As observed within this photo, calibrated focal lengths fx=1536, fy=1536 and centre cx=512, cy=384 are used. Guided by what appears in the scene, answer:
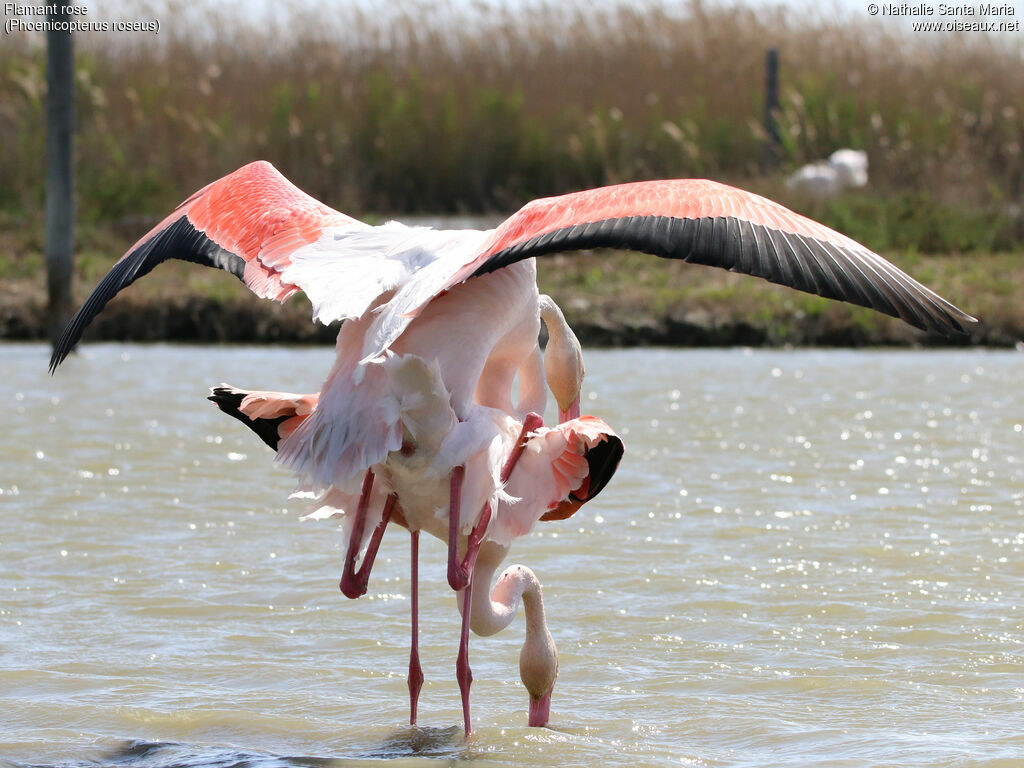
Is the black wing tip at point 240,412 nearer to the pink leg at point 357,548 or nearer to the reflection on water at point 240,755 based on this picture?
the pink leg at point 357,548

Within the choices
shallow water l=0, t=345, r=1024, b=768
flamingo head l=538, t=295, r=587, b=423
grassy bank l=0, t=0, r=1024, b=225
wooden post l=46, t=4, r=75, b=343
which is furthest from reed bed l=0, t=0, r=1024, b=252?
flamingo head l=538, t=295, r=587, b=423

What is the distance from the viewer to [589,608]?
15.3ft

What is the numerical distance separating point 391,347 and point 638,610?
1.38 m

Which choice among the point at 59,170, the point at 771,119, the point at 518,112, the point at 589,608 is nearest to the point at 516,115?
the point at 518,112

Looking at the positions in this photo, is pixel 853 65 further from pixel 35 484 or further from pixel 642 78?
pixel 35 484

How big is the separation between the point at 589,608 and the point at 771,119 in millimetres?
9765

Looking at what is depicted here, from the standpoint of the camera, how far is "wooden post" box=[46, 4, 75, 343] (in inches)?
367

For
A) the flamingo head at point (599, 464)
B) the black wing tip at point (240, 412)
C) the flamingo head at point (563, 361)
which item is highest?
the flamingo head at point (563, 361)

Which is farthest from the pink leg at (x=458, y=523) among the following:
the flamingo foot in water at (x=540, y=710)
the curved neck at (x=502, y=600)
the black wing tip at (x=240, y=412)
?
the black wing tip at (x=240, y=412)

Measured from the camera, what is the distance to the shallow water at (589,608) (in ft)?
11.9

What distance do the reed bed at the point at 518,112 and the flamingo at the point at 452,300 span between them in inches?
333

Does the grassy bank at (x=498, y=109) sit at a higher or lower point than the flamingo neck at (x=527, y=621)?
higher

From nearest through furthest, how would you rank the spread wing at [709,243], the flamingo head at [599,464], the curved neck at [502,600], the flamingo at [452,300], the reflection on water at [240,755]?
1. the spread wing at [709,243]
2. the flamingo at [452,300]
3. the reflection on water at [240,755]
4. the flamingo head at [599,464]
5. the curved neck at [502,600]

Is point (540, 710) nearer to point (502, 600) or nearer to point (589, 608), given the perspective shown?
point (502, 600)
